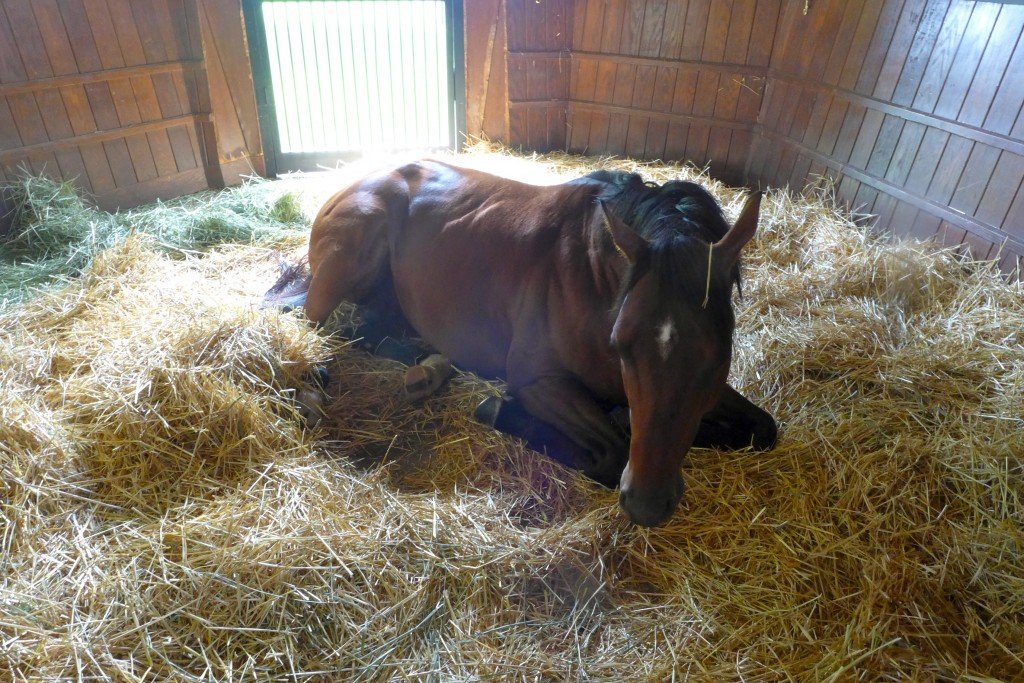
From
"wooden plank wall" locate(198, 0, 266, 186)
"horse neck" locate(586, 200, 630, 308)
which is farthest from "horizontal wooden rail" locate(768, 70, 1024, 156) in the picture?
"wooden plank wall" locate(198, 0, 266, 186)

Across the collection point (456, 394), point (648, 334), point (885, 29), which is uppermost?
point (885, 29)

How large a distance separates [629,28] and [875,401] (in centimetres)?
464

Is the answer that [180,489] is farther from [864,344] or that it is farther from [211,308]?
[864,344]

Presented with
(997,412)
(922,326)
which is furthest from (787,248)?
(997,412)

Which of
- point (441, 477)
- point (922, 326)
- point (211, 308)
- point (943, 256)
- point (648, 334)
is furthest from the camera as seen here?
point (943, 256)

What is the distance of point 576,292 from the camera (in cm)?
249

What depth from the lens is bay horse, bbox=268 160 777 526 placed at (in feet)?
5.85

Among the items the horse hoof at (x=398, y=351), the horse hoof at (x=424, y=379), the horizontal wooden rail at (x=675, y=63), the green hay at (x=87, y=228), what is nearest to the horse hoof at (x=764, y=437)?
the horse hoof at (x=424, y=379)

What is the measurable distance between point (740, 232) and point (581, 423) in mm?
1040

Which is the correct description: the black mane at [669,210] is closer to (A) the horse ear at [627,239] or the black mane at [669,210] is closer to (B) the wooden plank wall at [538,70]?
(A) the horse ear at [627,239]

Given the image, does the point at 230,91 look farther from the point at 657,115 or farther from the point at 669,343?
the point at 669,343

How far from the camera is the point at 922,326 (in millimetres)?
3125

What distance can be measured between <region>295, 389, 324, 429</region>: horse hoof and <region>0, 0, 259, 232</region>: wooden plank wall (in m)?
3.59

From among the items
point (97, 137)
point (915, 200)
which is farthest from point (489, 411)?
point (97, 137)
